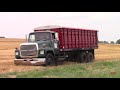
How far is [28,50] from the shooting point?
70.3ft

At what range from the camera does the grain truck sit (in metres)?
21.3

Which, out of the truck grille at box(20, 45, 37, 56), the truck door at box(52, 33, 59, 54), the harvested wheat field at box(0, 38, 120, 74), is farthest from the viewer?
the truck door at box(52, 33, 59, 54)

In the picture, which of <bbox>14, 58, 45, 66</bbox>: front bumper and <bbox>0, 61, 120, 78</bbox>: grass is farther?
<bbox>14, 58, 45, 66</bbox>: front bumper

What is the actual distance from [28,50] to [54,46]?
2.07m

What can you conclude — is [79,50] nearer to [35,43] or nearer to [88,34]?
[88,34]

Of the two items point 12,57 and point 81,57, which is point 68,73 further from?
point 12,57

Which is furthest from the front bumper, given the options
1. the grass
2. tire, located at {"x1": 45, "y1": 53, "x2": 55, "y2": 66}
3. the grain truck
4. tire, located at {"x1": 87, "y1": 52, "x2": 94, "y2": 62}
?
tire, located at {"x1": 87, "y1": 52, "x2": 94, "y2": 62}

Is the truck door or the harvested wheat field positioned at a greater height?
the truck door

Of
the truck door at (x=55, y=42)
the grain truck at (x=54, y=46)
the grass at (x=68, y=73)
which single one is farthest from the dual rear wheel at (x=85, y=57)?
the grass at (x=68, y=73)

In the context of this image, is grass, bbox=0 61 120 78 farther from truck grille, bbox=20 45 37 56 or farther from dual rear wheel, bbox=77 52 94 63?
dual rear wheel, bbox=77 52 94 63

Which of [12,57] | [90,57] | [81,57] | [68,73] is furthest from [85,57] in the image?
[68,73]
